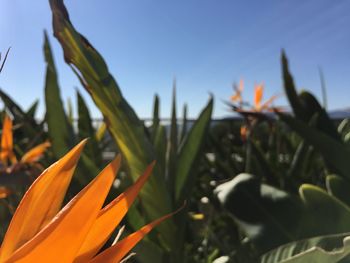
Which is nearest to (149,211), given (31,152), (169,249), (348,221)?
(169,249)

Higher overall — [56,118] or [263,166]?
[56,118]

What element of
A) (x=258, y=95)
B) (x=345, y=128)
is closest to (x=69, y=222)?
(x=345, y=128)

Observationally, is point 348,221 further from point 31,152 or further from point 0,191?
point 31,152

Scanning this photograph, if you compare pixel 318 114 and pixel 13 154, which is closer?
pixel 318 114

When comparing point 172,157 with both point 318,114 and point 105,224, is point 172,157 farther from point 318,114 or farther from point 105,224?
point 105,224

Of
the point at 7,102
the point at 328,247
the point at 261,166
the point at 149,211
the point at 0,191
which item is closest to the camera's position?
the point at 328,247
